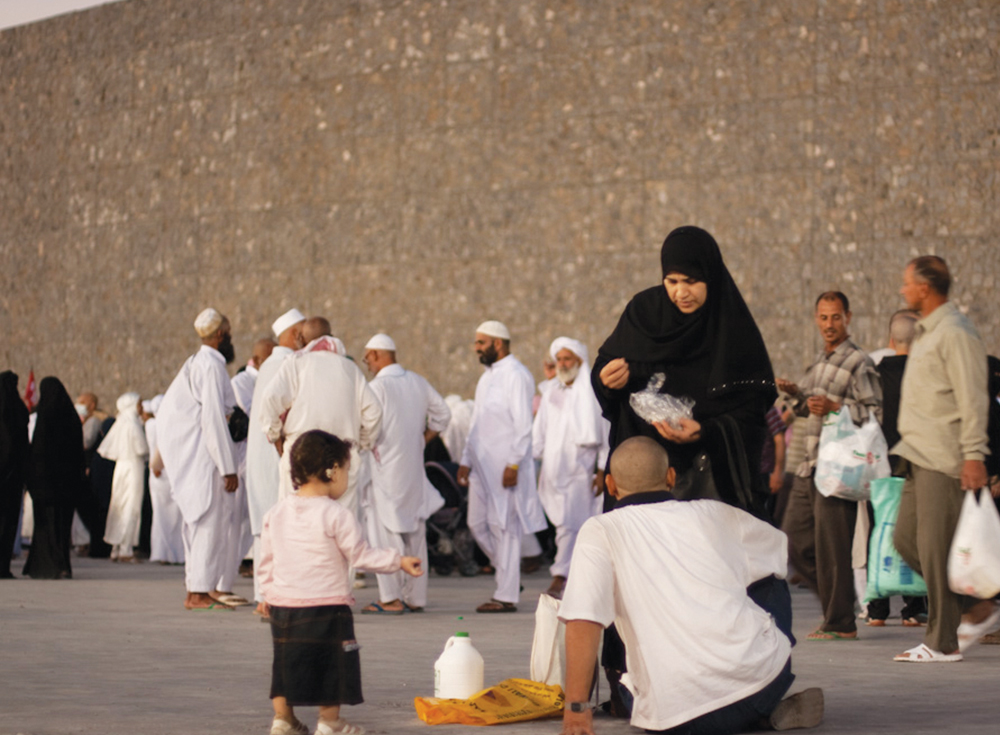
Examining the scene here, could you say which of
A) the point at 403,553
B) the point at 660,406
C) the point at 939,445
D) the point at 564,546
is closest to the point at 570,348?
the point at 564,546

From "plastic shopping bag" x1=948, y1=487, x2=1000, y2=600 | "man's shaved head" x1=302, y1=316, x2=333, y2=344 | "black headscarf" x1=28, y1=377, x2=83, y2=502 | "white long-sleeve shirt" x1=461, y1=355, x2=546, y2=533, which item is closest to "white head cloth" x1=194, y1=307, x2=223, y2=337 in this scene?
"man's shaved head" x1=302, y1=316, x2=333, y2=344

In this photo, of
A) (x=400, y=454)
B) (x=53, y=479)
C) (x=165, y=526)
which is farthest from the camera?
(x=165, y=526)

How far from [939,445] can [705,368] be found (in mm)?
1675

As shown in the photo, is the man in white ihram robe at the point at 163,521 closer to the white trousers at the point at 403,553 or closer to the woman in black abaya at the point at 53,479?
the woman in black abaya at the point at 53,479

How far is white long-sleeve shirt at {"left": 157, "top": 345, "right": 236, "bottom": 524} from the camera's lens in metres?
8.91

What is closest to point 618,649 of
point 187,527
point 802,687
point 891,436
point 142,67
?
point 802,687

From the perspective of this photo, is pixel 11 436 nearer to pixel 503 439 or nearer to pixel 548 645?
pixel 503 439

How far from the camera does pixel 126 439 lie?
1482 cm

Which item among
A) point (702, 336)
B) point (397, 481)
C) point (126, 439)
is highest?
point (702, 336)

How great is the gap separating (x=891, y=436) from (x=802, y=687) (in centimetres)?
315

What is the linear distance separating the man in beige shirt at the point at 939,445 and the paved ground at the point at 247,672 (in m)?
0.21

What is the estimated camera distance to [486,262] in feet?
51.9

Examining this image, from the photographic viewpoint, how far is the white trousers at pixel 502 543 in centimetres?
890

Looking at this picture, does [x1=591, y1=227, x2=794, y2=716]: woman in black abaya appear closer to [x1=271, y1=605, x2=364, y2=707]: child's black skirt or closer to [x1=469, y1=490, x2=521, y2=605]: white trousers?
[x1=271, y1=605, x2=364, y2=707]: child's black skirt
